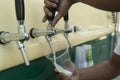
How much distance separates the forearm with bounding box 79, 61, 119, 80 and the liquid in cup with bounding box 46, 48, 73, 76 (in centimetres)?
8

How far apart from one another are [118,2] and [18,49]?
0.94 ft

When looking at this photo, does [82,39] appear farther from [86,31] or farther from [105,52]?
[105,52]

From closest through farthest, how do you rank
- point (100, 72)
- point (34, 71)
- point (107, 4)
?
point (107, 4) < point (34, 71) < point (100, 72)

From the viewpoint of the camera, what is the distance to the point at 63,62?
822 millimetres

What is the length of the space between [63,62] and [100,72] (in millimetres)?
229

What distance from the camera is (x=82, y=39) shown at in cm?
96

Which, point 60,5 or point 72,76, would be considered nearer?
point 60,5

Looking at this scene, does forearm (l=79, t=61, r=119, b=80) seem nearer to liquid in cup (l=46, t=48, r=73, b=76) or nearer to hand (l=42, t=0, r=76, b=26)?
liquid in cup (l=46, t=48, r=73, b=76)

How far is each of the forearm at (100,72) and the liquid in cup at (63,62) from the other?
77mm

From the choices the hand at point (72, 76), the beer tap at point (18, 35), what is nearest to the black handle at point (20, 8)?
the beer tap at point (18, 35)

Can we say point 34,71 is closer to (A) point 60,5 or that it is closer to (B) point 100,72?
(A) point 60,5

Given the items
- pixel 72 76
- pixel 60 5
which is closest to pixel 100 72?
pixel 72 76

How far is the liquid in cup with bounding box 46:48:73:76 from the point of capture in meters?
0.80

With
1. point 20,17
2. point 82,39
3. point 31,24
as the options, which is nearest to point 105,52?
point 82,39
